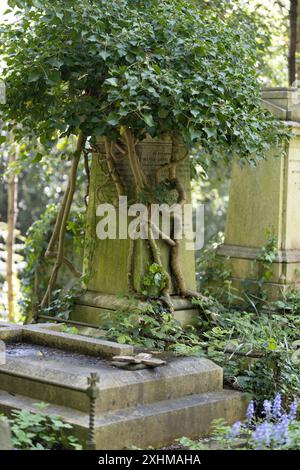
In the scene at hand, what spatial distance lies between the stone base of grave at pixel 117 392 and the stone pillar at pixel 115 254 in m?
1.56

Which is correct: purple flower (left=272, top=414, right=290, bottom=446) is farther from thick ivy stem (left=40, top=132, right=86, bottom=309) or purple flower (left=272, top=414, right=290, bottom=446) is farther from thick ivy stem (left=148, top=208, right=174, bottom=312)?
thick ivy stem (left=40, top=132, right=86, bottom=309)

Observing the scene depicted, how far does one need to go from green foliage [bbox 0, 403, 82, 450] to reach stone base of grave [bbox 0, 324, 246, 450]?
0.09 m

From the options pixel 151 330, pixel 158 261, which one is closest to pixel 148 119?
pixel 158 261

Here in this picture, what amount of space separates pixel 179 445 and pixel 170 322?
2.02 metres

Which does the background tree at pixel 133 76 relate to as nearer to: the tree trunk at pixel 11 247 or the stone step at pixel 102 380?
the stone step at pixel 102 380

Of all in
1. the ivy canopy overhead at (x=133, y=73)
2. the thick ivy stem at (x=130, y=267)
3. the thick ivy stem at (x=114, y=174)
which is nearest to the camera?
the ivy canopy overhead at (x=133, y=73)

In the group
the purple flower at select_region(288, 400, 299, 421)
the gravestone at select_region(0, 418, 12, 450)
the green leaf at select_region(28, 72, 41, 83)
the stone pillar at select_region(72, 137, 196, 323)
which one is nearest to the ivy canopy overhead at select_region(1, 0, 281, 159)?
the green leaf at select_region(28, 72, 41, 83)

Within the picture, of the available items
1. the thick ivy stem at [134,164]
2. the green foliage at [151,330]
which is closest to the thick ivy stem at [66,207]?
the thick ivy stem at [134,164]

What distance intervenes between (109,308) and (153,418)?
8.53 ft

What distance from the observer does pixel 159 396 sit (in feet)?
18.6

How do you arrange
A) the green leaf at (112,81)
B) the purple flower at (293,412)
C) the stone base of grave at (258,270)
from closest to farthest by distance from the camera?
1. the purple flower at (293,412)
2. the green leaf at (112,81)
3. the stone base of grave at (258,270)

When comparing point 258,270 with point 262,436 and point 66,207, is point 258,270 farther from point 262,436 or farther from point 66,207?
point 262,436

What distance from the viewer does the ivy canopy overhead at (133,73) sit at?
22.9ft

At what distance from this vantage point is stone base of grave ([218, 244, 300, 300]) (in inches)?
347
